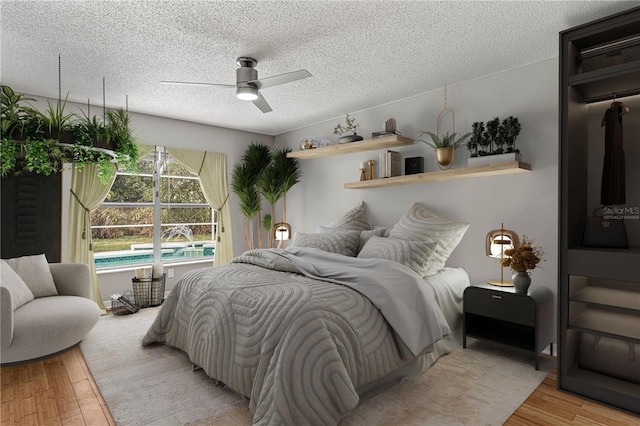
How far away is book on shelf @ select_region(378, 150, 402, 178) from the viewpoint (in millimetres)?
4293

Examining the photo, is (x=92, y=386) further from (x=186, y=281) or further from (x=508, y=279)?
(x=508, y=279)

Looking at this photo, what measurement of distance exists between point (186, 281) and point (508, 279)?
10.1ft

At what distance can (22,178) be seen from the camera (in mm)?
3975

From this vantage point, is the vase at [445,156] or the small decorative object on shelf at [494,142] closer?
the small decorative object on shelf at [494,142]

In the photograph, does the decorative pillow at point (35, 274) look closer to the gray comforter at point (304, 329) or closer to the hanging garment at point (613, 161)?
the gray comforter at point (304, 329)

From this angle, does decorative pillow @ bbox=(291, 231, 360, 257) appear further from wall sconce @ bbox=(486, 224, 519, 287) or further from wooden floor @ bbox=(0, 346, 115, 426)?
wooden floor @ bbox=(0, 346, 115, 426)

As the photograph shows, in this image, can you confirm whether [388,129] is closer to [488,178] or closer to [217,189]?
[488,178]

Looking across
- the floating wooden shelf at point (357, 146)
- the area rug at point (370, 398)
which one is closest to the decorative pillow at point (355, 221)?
the floating wooden shelf at point (357, 146)

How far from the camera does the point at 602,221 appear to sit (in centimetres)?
260

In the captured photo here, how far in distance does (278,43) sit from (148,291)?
364 centimetres

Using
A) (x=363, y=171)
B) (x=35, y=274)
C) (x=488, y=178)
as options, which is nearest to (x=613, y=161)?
(x=488, y=178)

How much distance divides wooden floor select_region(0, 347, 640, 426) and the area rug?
70mm

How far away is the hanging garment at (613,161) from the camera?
2.64 meters

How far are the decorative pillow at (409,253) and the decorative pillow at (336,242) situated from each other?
1.67 feet
